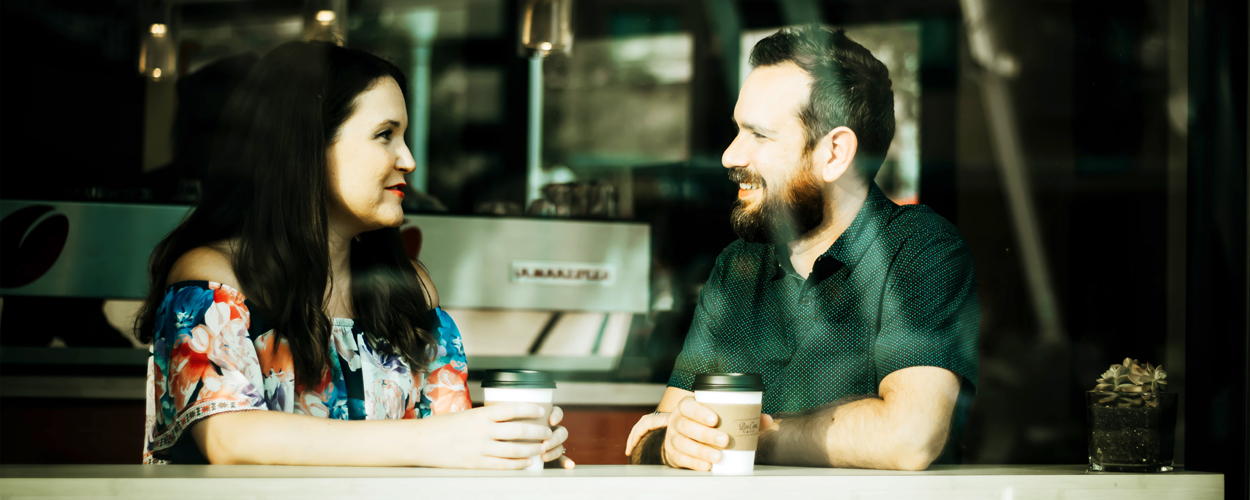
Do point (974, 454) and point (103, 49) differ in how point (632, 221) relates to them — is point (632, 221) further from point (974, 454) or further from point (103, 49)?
point (103, 49)

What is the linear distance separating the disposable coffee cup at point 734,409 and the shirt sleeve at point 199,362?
1.67ft

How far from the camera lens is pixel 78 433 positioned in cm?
208

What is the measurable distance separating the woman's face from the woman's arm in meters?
0.35

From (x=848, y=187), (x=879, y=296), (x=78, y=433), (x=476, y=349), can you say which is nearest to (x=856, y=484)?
(x=879, y=296)

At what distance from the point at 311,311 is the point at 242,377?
17 centimetres

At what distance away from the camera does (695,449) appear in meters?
1.06

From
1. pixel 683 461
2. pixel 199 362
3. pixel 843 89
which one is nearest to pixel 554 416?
pixel 683 461

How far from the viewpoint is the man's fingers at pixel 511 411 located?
3.29 feet

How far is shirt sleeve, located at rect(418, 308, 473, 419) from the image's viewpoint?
1.38 metres

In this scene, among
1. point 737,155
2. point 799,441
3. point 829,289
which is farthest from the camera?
point 737,155

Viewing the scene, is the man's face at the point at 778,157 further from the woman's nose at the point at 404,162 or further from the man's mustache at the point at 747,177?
the woman's nose at the point at 404,162

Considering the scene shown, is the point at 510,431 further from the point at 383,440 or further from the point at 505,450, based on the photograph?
the point at 383,440

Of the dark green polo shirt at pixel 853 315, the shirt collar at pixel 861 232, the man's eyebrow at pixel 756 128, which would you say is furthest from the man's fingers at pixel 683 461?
the man's eyebrow at pixel 756 128

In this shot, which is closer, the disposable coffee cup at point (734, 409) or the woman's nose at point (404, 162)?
the disposable coffee cup at point (734, 409)
